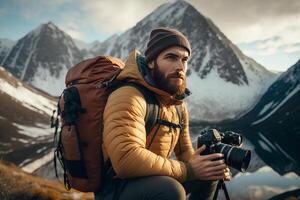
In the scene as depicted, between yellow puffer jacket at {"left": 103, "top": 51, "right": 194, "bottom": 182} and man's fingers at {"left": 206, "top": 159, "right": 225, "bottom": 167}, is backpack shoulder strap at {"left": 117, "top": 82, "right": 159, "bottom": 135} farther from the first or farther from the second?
man's fingers at {"left": 206, "top": 159, "right": 225, "bottom": 167}

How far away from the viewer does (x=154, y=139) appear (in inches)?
150

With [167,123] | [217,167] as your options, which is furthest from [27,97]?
[217,167]

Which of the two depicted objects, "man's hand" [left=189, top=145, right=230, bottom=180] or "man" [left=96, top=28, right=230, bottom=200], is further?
"man's hand" [left=189, top=145, right=230, bottom=180]

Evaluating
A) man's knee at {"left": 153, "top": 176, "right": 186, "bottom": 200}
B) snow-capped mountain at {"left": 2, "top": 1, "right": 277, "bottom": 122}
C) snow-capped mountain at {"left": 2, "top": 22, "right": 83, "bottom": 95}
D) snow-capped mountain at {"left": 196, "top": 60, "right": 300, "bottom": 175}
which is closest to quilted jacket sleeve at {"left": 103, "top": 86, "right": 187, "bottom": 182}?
man's knee at {"left": 153, "top": 176, "right": 186, "bottom": 200}

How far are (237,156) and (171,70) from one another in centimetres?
128

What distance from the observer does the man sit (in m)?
3.29

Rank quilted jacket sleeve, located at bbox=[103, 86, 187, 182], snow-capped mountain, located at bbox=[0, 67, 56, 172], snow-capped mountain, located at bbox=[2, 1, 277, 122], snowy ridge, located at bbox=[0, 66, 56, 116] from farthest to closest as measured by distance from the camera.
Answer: snow-capped mountain, located at bbox=[2, 1, 277, 122] < snowy ridge, located at bbox=[0, 66, 56, 116] < snow-capped mountain, located at bbox=[0, 67, 56, 172] < quilted jacket sleeve, located at bbox=[103, 86, 187, 182]

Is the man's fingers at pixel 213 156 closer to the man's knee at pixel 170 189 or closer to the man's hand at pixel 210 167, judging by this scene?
the man's hand at pixel 210 167

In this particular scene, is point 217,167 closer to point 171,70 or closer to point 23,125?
point 171,70

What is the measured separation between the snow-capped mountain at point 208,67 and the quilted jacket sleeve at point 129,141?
3442 inches

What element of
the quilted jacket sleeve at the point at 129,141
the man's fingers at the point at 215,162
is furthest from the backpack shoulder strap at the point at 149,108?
the man's fingers at the point at 215,162

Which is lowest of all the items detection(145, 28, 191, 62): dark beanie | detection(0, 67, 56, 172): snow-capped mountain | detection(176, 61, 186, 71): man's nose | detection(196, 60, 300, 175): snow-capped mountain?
detection(0, 67, 56, 172): snow-capped mountain

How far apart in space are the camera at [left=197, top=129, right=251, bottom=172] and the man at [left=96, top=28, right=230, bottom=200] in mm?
97

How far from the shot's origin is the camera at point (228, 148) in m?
3.33
